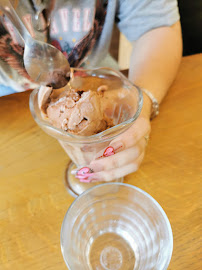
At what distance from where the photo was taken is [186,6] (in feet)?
2.80

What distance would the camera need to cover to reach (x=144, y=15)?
0.60m

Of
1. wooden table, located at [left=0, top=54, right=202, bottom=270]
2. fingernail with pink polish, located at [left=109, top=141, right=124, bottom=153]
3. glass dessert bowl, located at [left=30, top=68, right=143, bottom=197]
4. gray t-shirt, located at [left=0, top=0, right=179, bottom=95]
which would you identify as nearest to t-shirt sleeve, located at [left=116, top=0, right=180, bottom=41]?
gray t-shirt, located at [left=0, top=0, right=179, bottom=95]

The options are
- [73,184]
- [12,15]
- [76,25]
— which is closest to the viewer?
[12,15]

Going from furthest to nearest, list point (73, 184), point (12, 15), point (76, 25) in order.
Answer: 1. point (76, 25)
2. point (73, 184)
3. point (12, 15)

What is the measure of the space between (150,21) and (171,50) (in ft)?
0.32

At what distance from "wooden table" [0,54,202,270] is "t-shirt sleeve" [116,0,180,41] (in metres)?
0.21

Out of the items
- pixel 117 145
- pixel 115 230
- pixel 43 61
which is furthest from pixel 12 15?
pixel 115 230

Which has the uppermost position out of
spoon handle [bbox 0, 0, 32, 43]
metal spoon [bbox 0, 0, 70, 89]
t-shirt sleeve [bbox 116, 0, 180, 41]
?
spoon handle [bbox 0, 0, 32, 43]

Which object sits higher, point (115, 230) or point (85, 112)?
point (85, 112)

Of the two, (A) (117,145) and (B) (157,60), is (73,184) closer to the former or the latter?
(A) (117,145)

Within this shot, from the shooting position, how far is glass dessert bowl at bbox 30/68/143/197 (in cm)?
30

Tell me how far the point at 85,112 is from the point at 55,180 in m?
0.16

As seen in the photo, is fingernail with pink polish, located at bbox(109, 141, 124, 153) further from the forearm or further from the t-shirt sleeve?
the t-shirt sleeve

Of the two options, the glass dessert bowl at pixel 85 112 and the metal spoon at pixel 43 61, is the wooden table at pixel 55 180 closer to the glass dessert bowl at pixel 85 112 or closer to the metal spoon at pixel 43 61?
the glass dessert bowl at pixel 85 112
